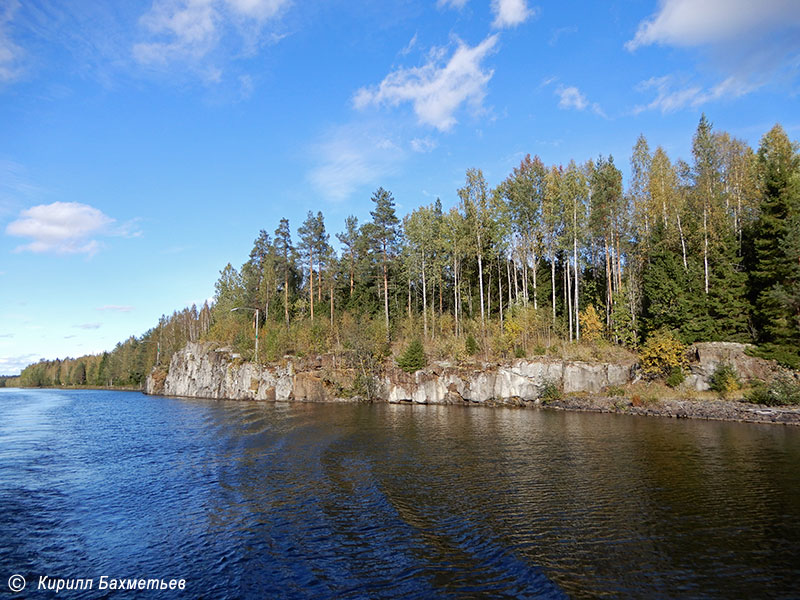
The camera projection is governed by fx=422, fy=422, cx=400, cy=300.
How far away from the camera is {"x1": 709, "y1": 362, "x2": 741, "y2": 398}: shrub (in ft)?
126

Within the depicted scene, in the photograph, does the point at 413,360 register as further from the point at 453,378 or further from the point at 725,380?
the point at 725,380

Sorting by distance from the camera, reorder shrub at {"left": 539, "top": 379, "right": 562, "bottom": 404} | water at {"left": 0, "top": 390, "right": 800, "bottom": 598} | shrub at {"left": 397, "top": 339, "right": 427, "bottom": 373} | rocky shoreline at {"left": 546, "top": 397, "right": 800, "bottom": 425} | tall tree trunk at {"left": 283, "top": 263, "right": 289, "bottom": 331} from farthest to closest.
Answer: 1. tall tree trunk at {"left": 283, "top": 263, "right": 289, "bottom": 331}
2. shrub at {"left": 397, "top": 339, "right": 427, "bottom": 373}
3. shrub at {"left": 539, "top": 379, "right": 562, "bottom": 404}
4. rocky shoreline at {"left": 546, "top": 397, "right": 800, "bottom": 425}
5. water at {"left": 0, "top": 390, "right": 800, "bottom": 598}

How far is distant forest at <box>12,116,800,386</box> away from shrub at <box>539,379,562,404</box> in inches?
157

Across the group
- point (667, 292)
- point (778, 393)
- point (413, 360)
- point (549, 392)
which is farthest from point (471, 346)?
point (778, 393)

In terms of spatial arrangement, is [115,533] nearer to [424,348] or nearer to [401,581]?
[401,581]

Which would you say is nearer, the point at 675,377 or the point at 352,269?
the point at 675,377

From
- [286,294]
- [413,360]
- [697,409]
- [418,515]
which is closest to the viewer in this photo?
[418,515]

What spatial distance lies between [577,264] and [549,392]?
17413mm

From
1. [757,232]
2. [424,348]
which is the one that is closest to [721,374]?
[757,232]

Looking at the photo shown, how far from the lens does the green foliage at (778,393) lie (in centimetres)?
3444

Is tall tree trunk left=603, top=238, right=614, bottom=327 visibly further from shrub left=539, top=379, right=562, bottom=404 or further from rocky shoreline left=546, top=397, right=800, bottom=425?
rocky shoreline left=546, top=397, right=800, bottom=425

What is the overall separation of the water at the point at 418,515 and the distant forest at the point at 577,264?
19961 mm

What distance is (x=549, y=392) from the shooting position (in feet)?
155

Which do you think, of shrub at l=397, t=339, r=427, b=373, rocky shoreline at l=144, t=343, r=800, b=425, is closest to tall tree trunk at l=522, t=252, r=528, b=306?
rocky shoreline at l=144, t=343, r=800, b=425
